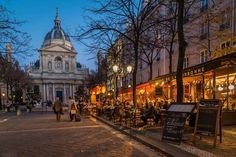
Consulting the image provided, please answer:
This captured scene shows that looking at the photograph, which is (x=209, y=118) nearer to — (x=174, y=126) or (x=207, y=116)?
(x=207, y=116)

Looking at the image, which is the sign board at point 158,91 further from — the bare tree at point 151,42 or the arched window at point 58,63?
the arched window at point 58,63

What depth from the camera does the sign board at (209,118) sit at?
36.4ft

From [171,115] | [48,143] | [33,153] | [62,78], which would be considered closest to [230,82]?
[171,115]

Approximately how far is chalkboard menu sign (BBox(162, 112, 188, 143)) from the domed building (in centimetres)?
12644

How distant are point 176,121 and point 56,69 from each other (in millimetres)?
134515

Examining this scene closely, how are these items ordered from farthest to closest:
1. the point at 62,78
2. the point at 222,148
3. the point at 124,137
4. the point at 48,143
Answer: the point at 62,78 < the point at 124,137 < the point at 48,143 < the point at 222,148

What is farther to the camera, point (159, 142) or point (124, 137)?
point (124, 137)

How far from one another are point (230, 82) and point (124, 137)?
720 cm

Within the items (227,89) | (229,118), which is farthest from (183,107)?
(227,89)

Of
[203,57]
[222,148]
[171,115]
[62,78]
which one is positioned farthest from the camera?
[62,78]

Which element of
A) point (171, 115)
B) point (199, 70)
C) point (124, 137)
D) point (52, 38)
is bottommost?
point (124, 137)

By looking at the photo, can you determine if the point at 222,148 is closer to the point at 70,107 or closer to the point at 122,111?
the point at 122,111

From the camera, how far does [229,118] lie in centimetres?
1805

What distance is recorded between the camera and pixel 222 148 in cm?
1088
